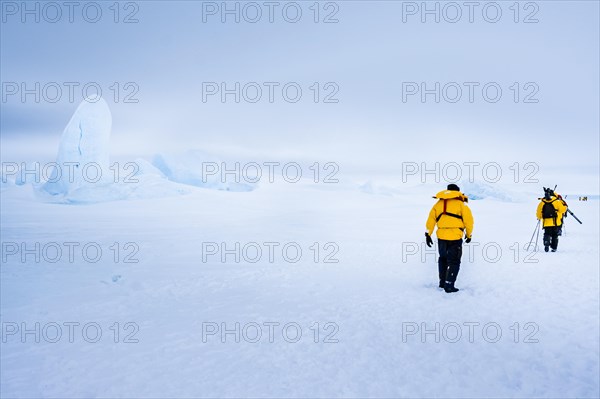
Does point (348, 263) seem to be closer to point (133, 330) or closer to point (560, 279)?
point (560, 279)

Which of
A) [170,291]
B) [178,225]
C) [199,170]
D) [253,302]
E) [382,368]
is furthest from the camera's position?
[199,170]

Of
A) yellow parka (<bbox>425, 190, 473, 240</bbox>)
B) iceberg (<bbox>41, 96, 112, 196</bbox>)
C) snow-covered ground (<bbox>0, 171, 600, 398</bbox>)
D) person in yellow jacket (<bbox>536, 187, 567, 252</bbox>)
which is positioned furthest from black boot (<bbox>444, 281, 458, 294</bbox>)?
iceberg (<bbox>41, 96, 112, 196</bbox>)

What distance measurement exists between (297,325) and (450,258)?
10.6 feet

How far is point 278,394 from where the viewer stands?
3.35m

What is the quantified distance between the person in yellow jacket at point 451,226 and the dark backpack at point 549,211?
18.9 ft

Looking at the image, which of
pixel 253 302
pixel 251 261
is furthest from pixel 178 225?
pixel 253 302

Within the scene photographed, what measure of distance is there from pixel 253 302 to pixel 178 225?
1298cm

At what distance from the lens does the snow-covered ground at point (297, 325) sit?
3.56 m

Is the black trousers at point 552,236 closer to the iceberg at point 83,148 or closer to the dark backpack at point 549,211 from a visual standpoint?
the dark backpack at point 549,211

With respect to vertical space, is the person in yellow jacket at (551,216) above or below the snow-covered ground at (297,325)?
above

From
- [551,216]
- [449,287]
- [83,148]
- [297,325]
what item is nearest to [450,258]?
[449,287]

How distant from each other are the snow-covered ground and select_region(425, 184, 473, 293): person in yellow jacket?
45cm

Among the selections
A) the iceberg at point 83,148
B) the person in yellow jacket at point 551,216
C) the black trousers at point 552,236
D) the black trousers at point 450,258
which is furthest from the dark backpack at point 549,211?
the iceberg at point 83,148

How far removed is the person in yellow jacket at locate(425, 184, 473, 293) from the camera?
6652 mm
